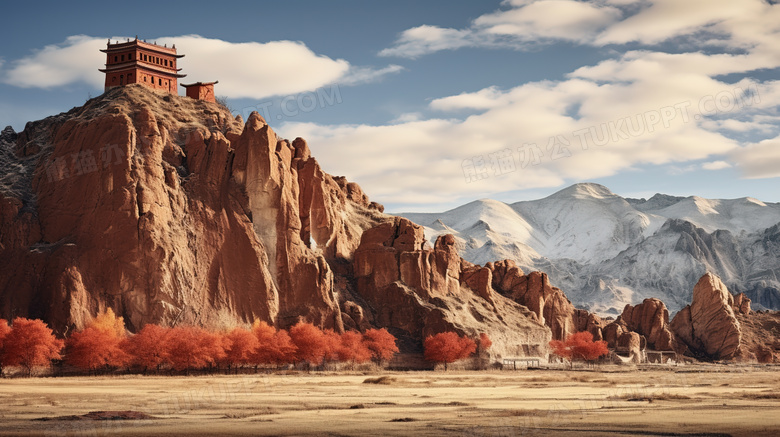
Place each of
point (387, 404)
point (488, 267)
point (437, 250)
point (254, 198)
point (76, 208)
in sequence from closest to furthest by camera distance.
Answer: point (387, 404) < point (76, 208) < point (254, 198) < point (437, 250) < point (488, 267)

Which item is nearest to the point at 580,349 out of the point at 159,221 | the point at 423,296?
the point at 423,296

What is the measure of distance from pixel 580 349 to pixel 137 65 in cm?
10900

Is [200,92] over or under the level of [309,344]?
over

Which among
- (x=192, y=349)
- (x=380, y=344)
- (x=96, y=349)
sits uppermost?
(x=96, y=349)

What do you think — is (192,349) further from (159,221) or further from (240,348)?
(159,221)

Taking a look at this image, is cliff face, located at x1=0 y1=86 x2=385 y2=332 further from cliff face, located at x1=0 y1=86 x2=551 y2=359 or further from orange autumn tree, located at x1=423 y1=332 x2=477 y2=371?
orange autumn tree, located at x1=423 y1=332 x2=477 y2=371

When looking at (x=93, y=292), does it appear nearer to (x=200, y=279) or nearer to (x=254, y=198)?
(x=200, y=279)

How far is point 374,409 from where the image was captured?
213 ft

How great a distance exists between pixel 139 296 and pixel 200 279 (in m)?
12.3

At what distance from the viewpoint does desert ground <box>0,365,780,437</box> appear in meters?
49.9

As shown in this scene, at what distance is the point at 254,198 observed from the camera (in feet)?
A: 534

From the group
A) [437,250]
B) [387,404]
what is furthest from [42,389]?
[437,250]

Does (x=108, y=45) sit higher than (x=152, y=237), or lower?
higher

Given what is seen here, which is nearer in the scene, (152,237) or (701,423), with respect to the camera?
(701,423)
